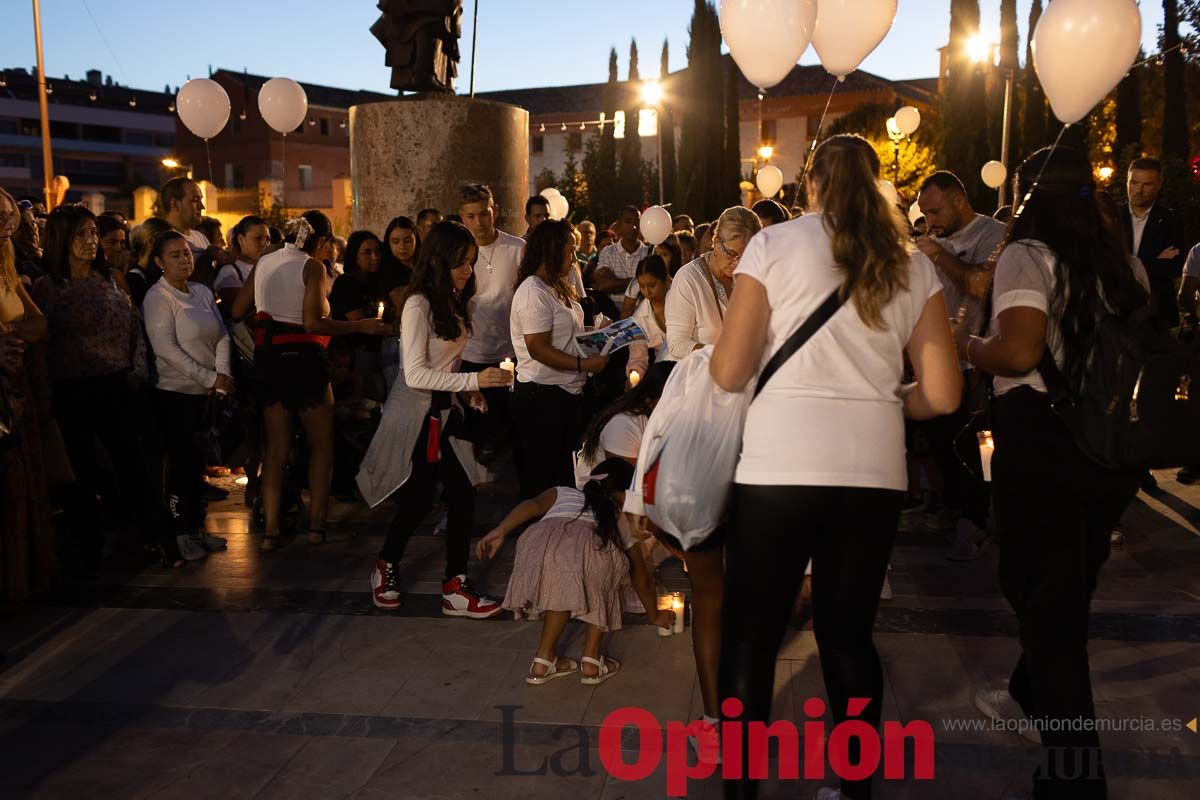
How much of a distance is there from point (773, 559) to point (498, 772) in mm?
1314

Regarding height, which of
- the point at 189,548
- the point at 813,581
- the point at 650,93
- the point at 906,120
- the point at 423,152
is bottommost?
the point at 189,548

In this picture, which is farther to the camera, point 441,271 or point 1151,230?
point 1151,230

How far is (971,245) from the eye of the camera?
17.3 feet

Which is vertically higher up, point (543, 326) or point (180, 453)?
point (543, 326)

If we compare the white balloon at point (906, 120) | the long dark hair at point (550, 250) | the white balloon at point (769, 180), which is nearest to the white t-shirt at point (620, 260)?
the long dark hair at point (550, 250)

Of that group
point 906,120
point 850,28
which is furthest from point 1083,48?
point 906,120

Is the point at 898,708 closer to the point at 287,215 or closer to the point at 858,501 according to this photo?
the point at 858,501

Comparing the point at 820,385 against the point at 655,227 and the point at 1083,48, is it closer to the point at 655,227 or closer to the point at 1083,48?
the point at 1083,48

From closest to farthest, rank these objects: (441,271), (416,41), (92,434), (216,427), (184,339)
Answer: (441,271), (92,434), (184,339), (216,427), (416,41)

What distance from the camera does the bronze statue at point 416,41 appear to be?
929 centimetres

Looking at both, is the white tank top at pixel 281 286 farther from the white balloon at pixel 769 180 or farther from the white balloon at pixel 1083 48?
the white balloon at pixel 769 180

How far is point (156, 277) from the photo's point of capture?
23.2ft

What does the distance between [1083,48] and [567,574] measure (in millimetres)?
3263

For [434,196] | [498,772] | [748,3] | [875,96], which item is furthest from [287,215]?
[498,772]
